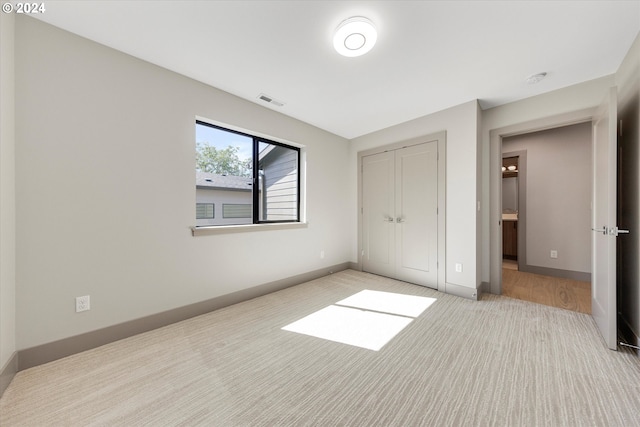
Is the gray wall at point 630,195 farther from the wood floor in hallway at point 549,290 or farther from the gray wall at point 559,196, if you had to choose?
the gray wall at point 559,196

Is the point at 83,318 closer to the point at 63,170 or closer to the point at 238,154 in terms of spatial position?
the point at 63,170

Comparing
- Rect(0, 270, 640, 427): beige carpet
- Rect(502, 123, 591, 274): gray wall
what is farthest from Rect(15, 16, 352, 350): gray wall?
Rect(502, 123, 591, 274): gray wall

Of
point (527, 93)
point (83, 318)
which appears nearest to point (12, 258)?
point (83, 318)

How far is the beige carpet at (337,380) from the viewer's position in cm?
127

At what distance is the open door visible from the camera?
1837 mm

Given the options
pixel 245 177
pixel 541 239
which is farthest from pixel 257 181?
pixel 541 239

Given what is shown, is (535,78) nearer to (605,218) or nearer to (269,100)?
(605,218)

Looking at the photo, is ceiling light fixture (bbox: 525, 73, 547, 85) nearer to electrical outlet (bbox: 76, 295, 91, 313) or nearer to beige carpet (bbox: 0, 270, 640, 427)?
beige carpet (bbox: 0, 270, 640, 427)

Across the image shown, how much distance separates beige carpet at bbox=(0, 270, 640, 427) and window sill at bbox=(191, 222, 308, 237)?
910 mm

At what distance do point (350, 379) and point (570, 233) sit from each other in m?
4.38

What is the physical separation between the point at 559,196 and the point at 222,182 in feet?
16.8

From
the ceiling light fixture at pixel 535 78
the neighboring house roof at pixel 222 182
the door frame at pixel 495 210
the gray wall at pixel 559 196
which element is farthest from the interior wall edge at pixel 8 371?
the gray wall at pixel 559 196

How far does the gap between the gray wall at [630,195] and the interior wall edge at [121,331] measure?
11.5 feet

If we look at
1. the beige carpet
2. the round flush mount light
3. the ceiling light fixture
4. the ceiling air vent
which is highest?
the ceiling air vent
